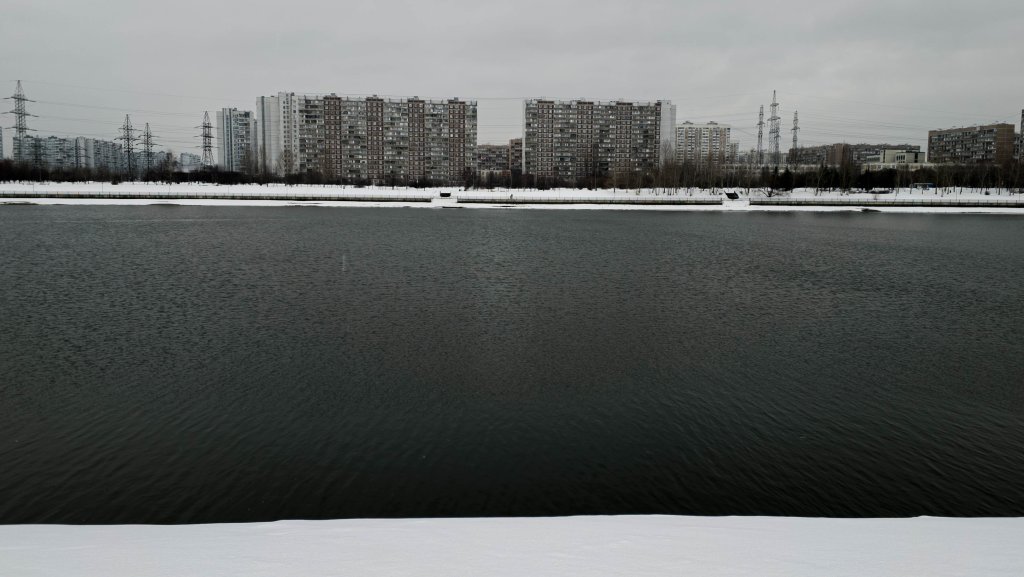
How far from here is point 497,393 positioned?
35.9 ft

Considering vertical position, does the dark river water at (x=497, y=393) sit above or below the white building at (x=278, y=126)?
below

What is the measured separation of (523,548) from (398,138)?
13952 cm

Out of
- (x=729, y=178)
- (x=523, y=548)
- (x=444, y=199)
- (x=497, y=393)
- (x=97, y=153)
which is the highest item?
(x=97, y=153)

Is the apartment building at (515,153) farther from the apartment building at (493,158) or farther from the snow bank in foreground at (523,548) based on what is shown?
the snow bank in foreground at (523,548)

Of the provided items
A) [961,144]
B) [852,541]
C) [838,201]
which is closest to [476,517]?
[852,541]

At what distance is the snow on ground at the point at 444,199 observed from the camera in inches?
2721

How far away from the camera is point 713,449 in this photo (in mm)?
8922

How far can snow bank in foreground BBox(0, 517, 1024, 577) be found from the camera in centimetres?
514

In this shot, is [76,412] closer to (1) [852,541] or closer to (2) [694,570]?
(2) [694,570]

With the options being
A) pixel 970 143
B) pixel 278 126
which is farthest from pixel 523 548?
pixel 970 143

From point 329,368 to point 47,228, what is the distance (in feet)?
118

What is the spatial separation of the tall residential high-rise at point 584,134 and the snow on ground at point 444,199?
5795cm

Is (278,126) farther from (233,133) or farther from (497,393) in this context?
(497,393)

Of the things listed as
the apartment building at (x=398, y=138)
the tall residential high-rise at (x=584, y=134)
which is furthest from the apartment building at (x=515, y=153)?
the apartment building at (x=398, y=138)
